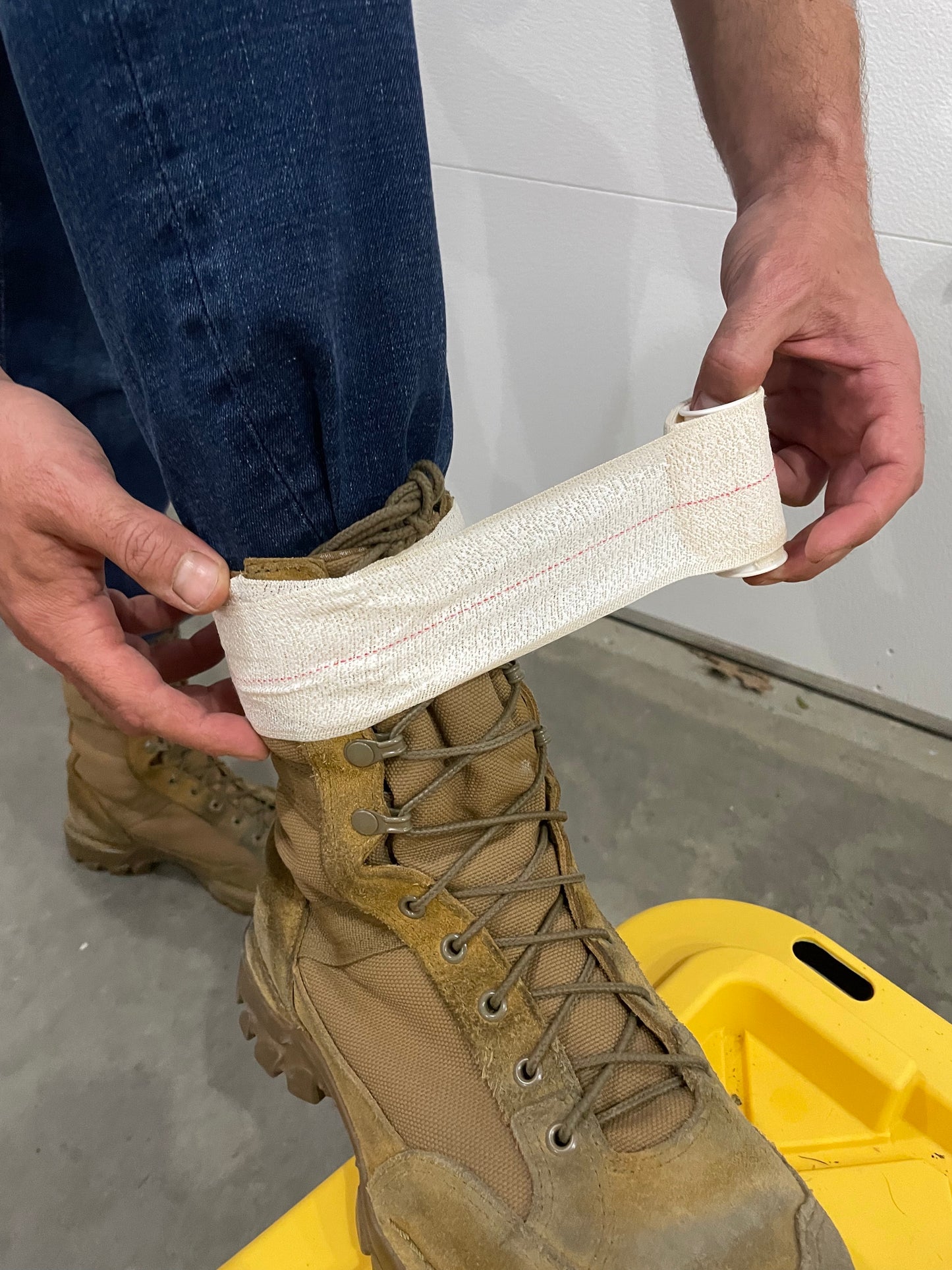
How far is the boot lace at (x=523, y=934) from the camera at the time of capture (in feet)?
1.71

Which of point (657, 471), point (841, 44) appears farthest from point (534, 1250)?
point (841, 44)

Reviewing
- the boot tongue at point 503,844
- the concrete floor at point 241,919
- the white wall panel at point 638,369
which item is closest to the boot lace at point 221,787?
the concrete floor at point 241,919

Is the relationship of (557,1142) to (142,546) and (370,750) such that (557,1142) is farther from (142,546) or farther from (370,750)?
(142,546)

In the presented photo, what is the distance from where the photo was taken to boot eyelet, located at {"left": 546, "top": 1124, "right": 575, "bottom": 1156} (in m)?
0.51

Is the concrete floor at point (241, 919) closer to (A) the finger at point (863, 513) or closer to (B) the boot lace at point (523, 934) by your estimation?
(B) the boot lace at point (523, 934)

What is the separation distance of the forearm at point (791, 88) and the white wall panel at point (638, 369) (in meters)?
0.34

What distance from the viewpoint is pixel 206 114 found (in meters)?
0.37

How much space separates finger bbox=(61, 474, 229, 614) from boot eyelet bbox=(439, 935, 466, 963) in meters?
0.25

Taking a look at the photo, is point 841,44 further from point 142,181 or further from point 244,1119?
point 244,1119

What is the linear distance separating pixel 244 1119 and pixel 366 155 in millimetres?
840

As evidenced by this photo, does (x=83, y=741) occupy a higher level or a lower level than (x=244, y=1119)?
higher

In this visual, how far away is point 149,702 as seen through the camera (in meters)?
0.54

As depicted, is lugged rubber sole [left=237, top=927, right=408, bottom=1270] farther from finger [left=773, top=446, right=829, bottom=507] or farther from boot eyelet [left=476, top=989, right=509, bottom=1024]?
finger [left=773, top=446, right=829, bottom=507]

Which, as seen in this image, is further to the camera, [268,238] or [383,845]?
[383,845]
